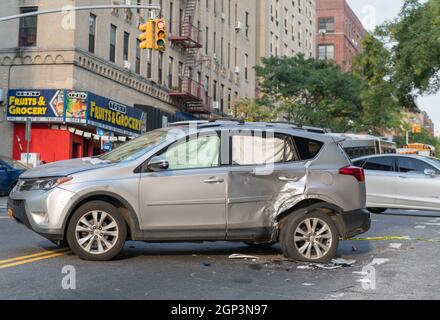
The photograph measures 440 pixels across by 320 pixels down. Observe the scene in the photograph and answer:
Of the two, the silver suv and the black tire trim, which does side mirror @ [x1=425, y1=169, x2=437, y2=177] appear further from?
the black tire trim

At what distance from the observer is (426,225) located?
14.5m

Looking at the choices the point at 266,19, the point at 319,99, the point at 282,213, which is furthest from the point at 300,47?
the point at 282,213

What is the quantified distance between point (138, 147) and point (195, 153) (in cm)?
78

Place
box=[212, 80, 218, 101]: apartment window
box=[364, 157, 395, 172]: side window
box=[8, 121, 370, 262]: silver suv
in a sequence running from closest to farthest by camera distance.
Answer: box=[8, 121, 370, 262]: silver suv < box=[364, 157, 395, 172]: side window < box=[212, 80, 218, 101]: apartment window

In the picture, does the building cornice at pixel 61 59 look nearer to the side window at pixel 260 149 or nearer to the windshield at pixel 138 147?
the windshield at pixel 138 147

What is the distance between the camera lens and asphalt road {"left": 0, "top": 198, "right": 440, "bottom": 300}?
629 centimetres

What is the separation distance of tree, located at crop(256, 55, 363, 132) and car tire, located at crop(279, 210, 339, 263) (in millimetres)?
35652

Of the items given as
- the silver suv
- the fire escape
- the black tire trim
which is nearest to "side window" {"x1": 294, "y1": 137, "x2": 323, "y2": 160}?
the silver suv

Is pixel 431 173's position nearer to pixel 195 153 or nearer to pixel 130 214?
pixel 195 153

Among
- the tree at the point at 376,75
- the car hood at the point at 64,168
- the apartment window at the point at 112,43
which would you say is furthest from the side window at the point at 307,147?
the tree at the point at 376,75

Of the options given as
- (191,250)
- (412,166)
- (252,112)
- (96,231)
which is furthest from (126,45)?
(96,231)

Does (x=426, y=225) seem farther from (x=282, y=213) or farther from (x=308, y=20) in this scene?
(x=308, y=20)

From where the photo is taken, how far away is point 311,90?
44688 mm

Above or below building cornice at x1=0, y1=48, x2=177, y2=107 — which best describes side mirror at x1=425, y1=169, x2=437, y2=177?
below
